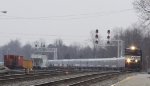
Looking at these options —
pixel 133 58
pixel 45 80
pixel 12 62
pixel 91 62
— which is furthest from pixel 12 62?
pixel 45 80

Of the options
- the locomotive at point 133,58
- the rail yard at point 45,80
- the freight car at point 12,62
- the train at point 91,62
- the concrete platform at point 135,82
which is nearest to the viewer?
the rail yard at point 45,80

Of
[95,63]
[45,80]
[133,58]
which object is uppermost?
[133,58]

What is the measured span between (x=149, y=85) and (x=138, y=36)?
10513 centimetres

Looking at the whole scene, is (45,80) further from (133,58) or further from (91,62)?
(91,62)

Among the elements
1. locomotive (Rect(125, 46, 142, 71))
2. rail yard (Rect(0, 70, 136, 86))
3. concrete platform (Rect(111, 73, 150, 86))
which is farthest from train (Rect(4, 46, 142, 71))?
concrete platform (Rect(111, 73, 150, 86))

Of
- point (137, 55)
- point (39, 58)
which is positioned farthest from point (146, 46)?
point (137, 55)

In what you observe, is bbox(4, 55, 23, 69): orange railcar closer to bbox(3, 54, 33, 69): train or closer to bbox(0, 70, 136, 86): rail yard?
bbox(3, 54, 33, 69): train

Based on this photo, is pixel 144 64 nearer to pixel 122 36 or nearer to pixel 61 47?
pixel 122 36

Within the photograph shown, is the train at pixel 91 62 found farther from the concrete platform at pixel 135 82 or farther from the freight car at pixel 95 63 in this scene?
the concrete platform at pixel 135 82

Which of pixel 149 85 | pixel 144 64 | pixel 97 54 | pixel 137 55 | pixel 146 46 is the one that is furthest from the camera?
pixel 97 54

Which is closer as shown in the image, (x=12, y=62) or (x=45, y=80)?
(x=45, y=80)

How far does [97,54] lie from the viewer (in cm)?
15675

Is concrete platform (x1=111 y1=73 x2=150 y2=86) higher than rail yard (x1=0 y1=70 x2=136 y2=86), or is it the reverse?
rail yard (x1=0 y1=70 x2=136 y2=86)

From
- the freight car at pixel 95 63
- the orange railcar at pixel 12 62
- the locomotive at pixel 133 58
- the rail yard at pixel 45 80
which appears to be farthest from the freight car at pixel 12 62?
the rail yard at pixel 45 80
